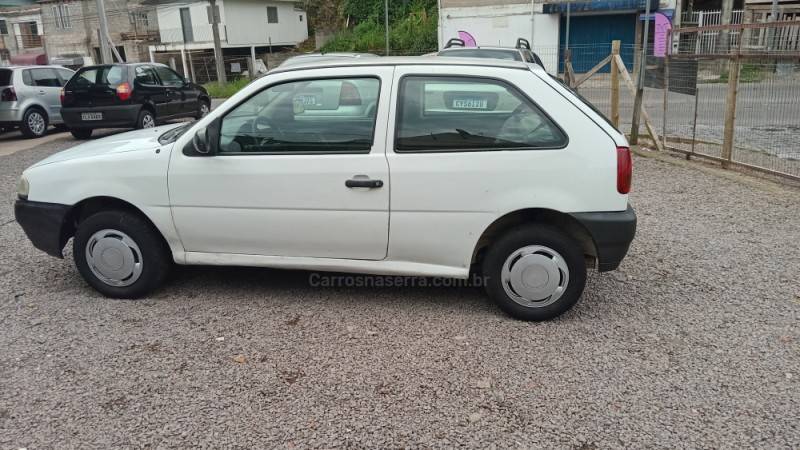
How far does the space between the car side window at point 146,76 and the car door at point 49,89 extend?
2555 millimetres

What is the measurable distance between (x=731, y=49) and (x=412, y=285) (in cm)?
627

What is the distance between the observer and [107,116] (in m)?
13.3

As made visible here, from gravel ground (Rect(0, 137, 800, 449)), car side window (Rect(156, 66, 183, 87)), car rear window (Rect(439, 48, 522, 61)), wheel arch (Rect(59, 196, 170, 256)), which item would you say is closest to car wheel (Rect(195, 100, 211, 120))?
car side window (Rect(156, 66, 183, 87))

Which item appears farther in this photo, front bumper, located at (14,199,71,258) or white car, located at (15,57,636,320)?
front bumper, located at (14,199,71,258)

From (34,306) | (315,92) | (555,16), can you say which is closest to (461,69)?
(315,92)

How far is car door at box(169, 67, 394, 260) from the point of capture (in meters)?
4.16

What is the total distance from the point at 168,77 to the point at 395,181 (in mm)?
12359

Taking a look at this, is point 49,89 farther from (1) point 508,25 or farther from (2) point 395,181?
(1) point 508,25

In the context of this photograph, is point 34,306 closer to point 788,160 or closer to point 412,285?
point 412,285

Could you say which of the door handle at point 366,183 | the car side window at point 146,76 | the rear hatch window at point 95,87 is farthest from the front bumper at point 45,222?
the car side window at point 146,76

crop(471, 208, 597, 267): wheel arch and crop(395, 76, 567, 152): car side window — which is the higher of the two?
crop(395, 76, 567, 152): car side window

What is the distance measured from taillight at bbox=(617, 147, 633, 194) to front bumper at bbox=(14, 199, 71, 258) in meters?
3.83

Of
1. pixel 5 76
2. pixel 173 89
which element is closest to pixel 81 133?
pixel 5 76

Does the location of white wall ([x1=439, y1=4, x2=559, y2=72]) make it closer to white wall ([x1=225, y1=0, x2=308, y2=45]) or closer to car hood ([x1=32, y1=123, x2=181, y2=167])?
white wall ([x1=225, y1=0, x2=308, y2=45])
